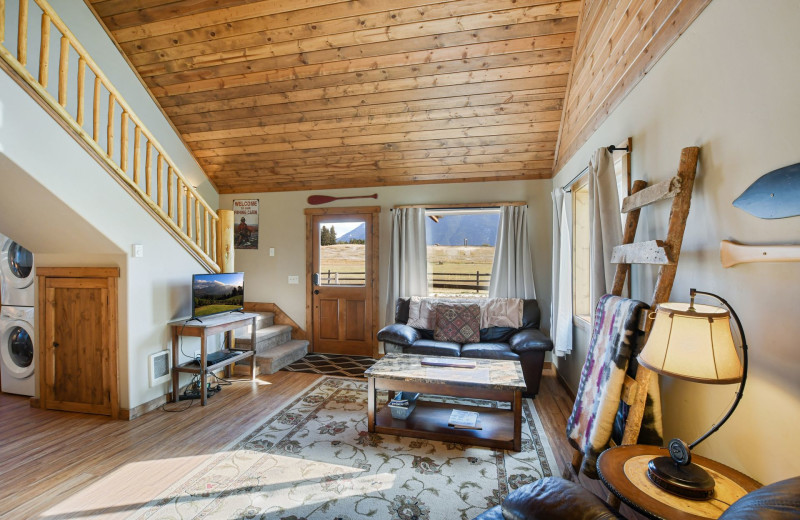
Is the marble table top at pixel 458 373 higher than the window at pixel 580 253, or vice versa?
the window at pixel 580 253

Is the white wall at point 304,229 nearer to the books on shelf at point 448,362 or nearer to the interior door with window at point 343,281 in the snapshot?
the interior door with window at point 343,281

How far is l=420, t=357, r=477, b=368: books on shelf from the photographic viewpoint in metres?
3.10

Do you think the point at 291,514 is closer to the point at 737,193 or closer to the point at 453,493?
the point at 453,493

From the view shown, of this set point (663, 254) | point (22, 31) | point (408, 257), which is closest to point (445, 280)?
point (408, 257)

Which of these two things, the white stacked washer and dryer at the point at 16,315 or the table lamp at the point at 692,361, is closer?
the table lamp at the point at 692,361

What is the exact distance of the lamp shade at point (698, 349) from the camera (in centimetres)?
116

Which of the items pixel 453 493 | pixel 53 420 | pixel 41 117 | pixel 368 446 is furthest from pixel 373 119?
pixel 53 420

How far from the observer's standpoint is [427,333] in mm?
4465

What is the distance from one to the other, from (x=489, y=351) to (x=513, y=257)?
1364mm

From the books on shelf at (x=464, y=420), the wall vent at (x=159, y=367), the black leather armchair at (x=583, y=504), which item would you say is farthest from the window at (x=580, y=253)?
the wall vent at (x=159, y=367)

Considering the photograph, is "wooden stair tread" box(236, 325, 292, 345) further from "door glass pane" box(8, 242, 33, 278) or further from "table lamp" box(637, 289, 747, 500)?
"table lamp" box(637, 289, 747, 500)

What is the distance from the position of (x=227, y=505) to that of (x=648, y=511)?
197 cm

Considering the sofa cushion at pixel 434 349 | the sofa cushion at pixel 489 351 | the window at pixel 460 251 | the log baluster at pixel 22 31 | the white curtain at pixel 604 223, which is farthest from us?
the window at pixel 460 251

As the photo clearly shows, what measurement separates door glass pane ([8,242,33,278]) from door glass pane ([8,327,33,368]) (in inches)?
20.6
